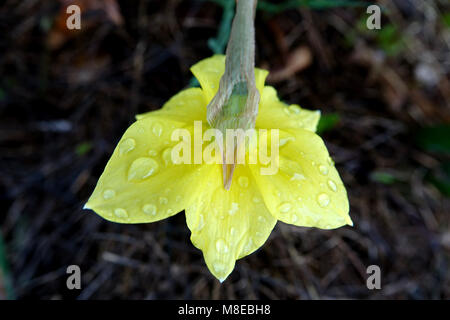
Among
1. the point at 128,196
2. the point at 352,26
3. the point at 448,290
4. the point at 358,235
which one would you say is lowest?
the point at 448,290

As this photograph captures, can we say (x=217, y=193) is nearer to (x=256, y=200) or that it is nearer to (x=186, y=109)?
(x=256, y=200)

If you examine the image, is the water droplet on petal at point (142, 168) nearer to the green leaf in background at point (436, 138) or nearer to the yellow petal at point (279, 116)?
the yellow petal at point (279, 116)

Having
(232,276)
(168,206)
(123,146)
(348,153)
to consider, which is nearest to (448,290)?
(348,153)

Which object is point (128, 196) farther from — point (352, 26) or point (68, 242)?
point (352, 26)

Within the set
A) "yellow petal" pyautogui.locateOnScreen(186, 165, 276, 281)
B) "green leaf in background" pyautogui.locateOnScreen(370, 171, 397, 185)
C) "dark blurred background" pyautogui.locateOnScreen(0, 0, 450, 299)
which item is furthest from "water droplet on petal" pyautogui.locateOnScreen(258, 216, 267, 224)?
"green leaf in background" pyautogui.locateOnScreen(370, 171, 397, 185)

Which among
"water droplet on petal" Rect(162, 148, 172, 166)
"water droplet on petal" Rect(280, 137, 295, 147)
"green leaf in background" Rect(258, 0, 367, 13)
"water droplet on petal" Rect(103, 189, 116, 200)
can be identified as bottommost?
"water droplet on petal" Rect(103, 189, 116, 200)

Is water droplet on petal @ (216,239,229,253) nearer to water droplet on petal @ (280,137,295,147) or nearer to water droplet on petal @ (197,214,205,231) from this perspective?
water droplet on petal @ (197,214,205,231)
